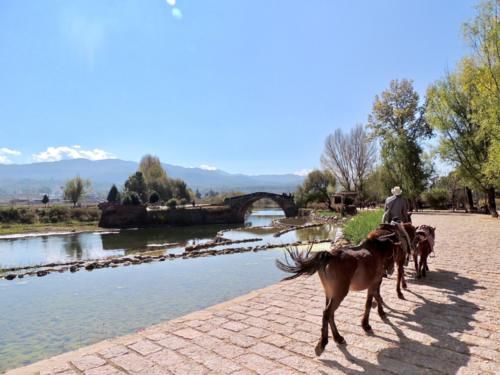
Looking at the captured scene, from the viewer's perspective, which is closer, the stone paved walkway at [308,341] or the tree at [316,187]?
the stone paved walkway at [308,341]

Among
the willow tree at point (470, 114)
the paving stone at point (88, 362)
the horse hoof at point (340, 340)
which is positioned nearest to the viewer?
the paving stone at point (88, 362)

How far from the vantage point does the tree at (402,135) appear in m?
29.6

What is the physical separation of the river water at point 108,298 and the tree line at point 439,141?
1100cm

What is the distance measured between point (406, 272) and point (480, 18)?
12084mm

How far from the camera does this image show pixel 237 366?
3436 millimetres

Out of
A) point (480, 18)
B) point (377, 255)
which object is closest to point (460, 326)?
point (377, 255)

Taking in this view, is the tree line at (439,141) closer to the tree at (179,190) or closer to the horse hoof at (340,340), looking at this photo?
the horse hoof at (340,340)

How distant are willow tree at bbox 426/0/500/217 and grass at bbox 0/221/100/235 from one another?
120 feet

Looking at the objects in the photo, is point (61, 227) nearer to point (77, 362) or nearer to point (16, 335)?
point (16, 335)

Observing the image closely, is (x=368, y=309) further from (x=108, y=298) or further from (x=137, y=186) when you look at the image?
(x=137, y=186)

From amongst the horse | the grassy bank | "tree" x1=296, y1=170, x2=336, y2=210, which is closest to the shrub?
"tree" x1=296, y1=170, x2=336, y2=210

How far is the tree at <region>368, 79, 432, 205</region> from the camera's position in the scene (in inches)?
1164

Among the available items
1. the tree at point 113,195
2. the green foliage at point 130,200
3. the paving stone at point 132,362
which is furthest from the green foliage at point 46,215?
the paving stone at point 132,362

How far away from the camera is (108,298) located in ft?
36.5
